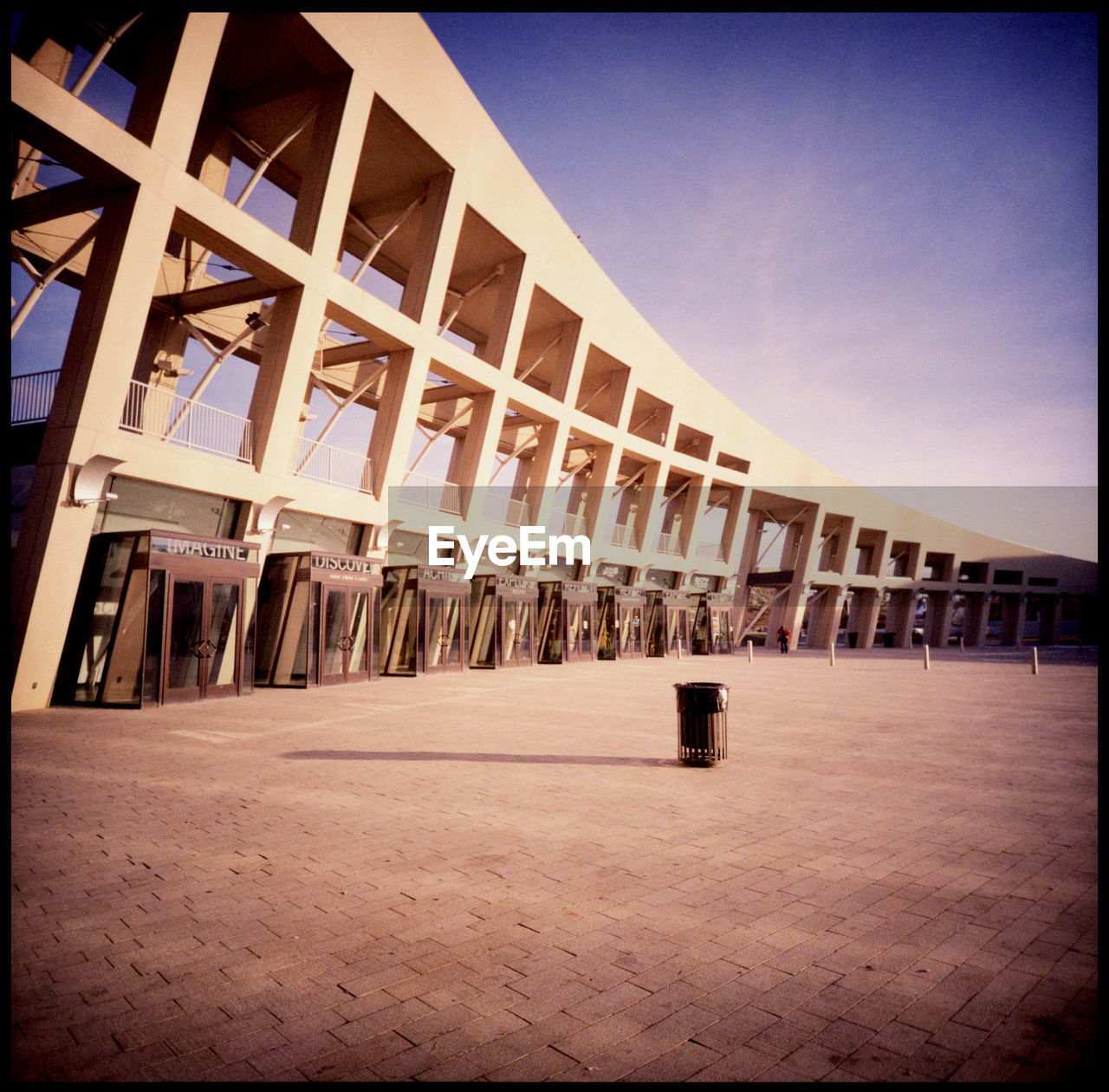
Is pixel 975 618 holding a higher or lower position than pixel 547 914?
higher

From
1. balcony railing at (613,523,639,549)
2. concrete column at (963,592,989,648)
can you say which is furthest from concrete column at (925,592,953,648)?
balcony railing at (613,523,639,549)

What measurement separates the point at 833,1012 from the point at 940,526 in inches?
2433

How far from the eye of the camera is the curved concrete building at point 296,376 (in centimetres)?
1211

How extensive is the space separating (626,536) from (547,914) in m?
29.3

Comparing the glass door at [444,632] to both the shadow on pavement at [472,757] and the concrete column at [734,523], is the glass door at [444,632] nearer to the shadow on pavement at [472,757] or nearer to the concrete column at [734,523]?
the shadow on pavement at [472,757]

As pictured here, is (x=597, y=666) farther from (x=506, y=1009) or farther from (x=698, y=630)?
(x=506, y=1009)

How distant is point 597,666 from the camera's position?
25.3 meters

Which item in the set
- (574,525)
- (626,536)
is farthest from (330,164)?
(626,536)

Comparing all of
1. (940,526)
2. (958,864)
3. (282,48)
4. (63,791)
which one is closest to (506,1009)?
(958,864)

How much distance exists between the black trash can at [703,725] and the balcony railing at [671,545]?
26.7 metres

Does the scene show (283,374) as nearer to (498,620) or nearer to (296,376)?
(296,376)

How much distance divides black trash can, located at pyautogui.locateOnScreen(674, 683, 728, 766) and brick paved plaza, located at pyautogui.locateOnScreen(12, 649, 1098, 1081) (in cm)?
24

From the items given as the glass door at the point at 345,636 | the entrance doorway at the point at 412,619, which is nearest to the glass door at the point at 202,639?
the glass door at the point at 345,636

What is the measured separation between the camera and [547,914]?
4.01 m
